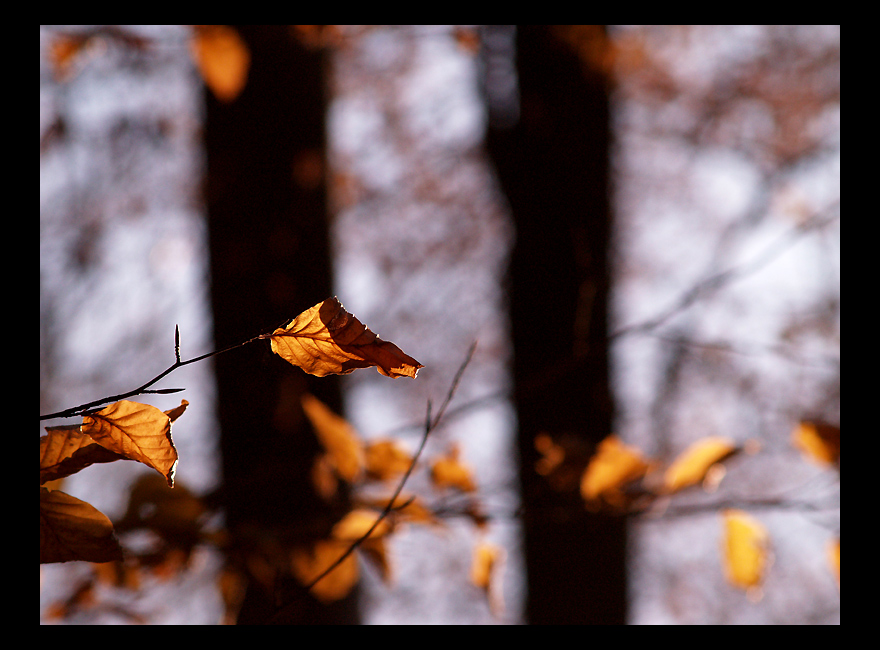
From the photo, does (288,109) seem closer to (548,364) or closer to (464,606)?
(548,364)

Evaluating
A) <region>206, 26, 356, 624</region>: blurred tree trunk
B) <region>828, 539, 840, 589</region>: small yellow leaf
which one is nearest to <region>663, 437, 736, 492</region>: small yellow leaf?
<region>828, 539, 840, 589</region>: small yellow leaf

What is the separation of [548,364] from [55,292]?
265 cm

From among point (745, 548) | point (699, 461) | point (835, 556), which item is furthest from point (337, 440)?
point (835, 556)

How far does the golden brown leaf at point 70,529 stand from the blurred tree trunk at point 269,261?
0.94 meters

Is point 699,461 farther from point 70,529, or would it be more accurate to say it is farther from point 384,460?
point 70,529

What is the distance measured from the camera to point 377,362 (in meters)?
0.39

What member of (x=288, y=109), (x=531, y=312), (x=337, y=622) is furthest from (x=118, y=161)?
(x=337, y=622)

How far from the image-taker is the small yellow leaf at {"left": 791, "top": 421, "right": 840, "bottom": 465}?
2.53 ft

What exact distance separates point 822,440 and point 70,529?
924mm

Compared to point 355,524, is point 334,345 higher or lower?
higher

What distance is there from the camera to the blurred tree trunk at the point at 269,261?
4.72 feet

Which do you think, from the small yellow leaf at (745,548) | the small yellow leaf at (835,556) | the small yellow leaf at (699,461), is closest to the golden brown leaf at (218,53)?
the small yellow leaf at (699,461)

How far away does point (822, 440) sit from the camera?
771mm

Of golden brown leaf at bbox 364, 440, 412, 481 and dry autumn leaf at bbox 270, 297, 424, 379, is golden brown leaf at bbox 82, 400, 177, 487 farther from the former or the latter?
golden brown leaf at bbox 364, 440, 412, 481
